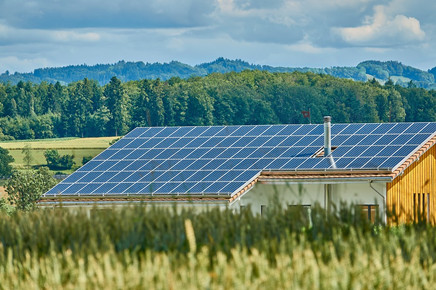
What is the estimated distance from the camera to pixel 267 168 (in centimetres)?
3909

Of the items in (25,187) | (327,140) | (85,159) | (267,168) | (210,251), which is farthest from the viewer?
(85,159)

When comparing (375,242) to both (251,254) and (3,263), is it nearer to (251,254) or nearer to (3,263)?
(251,254)

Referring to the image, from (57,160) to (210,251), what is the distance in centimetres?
18601

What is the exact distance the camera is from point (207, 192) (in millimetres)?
36031

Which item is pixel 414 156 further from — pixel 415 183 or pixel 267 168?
pixel 267 168

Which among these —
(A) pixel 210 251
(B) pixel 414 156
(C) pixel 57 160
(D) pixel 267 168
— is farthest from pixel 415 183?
(C) pixel 57 160

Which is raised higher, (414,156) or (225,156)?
(225,156)

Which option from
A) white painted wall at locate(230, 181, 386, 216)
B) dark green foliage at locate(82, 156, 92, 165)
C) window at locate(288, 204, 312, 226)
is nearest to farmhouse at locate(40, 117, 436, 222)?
white painted wall at locate(230, 181, 386, 216)

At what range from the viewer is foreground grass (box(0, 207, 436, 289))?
38.5ft

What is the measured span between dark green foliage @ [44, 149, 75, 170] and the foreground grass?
18081 cm

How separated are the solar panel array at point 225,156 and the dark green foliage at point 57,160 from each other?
493 ft

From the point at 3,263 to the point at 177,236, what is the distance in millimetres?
2608

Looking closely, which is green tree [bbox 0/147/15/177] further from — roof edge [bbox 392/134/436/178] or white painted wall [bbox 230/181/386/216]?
roof edge [bbox 392/134/436/178]

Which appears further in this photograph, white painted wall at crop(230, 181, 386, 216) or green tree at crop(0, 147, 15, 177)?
green tree at crop(0, 147, 15, 177)
